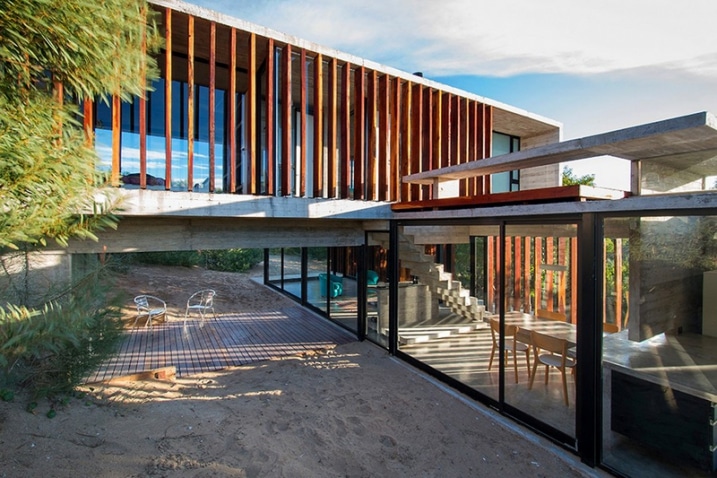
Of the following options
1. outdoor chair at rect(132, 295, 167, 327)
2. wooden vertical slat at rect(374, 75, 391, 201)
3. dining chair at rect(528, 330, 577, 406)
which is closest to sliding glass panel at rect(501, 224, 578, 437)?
dining chair at rect(528, 330, 577, 406)

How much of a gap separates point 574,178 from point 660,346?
15854 mm

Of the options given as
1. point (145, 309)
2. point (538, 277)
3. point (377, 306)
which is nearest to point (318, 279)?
point (377, 306)

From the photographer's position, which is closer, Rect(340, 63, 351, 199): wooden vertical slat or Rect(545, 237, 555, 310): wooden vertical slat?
Rect(545, 237, 555, 310): wooden vertical slat

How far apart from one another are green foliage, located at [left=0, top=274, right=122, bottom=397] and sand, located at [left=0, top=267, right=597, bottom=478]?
0.93 ft

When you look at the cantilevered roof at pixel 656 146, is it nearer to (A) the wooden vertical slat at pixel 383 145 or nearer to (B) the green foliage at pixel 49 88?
(A) the wooden vertical slat at pixel 383 145

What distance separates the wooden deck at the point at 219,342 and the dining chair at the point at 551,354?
3901 millimetres

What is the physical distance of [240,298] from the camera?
1209cm

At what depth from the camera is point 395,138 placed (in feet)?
22.4

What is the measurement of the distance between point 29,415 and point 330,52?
6.17m

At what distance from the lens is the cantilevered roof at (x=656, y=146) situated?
2846 millimetres

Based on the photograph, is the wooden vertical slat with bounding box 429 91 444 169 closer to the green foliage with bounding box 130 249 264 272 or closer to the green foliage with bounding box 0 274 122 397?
the green foliage with bounding box 0 274 122 397

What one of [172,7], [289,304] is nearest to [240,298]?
[289,304]

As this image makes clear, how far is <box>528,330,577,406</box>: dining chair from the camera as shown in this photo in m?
4.47

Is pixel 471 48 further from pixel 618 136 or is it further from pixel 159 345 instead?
pixel 159 345
